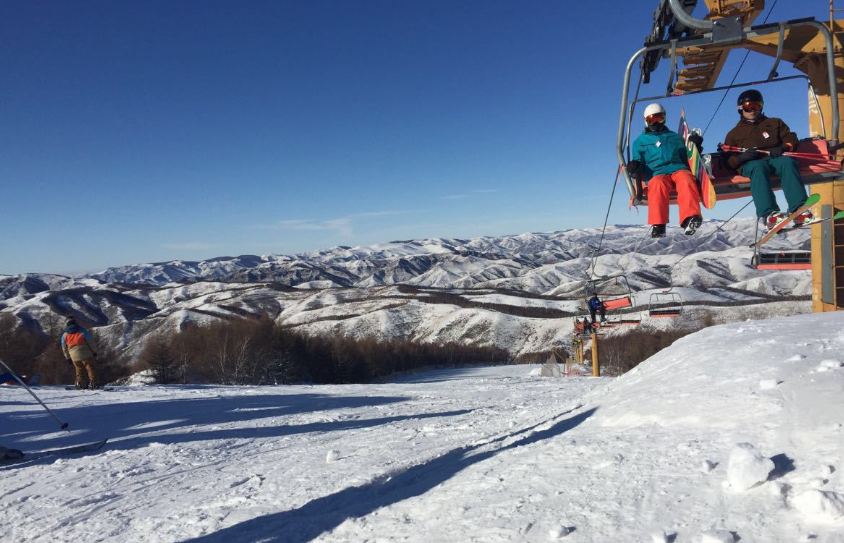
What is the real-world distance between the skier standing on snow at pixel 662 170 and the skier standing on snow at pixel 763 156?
675mm

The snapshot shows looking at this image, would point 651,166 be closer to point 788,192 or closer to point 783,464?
point 788,192

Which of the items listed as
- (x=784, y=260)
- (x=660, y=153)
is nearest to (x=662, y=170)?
(x=660, y=153)

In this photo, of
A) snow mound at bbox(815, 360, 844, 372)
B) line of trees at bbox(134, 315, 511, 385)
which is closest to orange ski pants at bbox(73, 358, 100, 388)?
snow mound at bbox(815, 360, 844, 372)

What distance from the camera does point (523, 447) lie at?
5.14m

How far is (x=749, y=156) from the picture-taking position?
6.09m

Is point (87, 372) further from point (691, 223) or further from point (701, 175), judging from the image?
point (701, 175)

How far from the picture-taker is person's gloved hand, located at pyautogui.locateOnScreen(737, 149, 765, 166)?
609cm

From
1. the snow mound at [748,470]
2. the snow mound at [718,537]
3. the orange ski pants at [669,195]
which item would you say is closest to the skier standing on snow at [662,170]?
the orange ski pants at [669,195]

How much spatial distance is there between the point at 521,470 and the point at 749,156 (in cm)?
485

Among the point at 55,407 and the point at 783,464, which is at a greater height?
the point at 783,464

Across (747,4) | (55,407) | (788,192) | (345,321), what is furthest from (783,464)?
(345,321)

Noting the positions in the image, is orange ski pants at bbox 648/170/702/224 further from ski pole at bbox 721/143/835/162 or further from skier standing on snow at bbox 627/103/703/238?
ski pole at bbox 721/143/835/162

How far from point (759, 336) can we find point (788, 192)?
197 cm

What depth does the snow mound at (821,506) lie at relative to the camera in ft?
8.73
